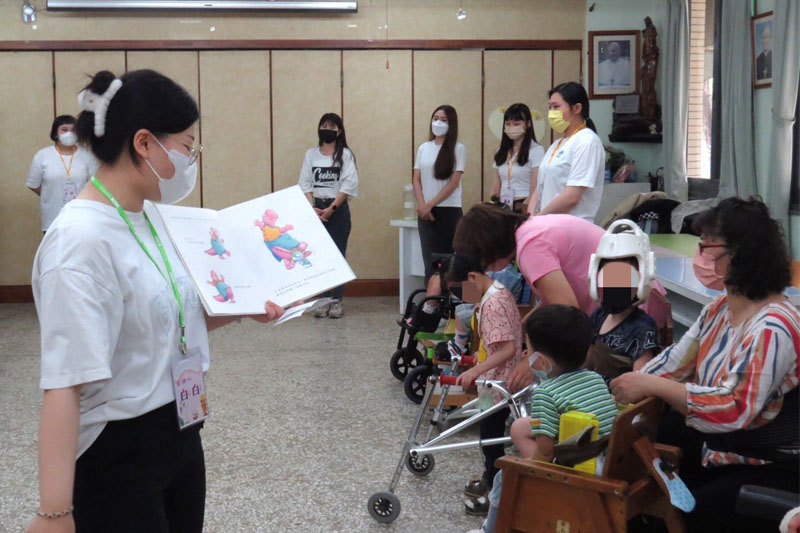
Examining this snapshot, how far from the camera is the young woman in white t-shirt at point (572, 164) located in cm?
415

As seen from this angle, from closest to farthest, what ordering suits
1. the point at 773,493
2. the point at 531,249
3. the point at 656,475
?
the point at 773,493, the point at 656,475, the point at 531,249

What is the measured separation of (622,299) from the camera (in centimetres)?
261

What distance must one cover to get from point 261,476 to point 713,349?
1980 millimetres

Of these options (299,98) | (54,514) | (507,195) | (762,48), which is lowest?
(54,514)

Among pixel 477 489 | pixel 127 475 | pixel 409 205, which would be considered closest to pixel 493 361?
pixel 477 489

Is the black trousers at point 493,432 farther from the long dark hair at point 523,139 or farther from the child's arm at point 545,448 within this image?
the long dark hair at point 523,139

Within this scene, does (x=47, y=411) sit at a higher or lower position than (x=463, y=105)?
lower

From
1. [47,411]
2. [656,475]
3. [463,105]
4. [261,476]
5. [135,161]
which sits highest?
[463,105]

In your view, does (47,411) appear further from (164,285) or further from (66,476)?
(164,285)

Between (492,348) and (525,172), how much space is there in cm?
317

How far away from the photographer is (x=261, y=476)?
11.7 ft

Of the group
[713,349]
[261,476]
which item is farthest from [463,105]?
[713,349]

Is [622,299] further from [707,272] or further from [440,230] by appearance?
[440,230]

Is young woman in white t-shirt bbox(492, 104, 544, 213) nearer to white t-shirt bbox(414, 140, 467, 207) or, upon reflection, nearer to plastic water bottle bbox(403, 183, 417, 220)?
white t-shirt bbox(414, 140, 467, 207)
